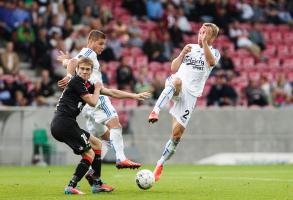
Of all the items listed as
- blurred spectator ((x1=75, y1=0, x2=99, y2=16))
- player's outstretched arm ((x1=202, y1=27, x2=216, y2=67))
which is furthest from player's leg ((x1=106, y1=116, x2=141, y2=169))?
blurred spectator ((x1=75, y1=0, x2=99, y2=16))

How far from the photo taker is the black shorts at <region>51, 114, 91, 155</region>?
11898 mm

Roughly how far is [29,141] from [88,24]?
5.75 meters

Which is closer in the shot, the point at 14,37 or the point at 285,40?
the point at 14,37

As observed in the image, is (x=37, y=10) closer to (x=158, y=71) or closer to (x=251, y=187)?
(x=158, y=71)

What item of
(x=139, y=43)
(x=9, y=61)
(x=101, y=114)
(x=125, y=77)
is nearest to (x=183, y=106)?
(x=101, y=114)

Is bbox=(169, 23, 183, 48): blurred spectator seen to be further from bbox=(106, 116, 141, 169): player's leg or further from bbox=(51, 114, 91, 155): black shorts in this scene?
bbox=(51, 114, 91, 155): black shorts

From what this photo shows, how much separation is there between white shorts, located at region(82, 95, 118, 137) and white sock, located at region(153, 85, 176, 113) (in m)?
0.73

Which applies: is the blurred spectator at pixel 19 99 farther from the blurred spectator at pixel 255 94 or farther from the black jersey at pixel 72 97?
the black jersey at pixel 72 97

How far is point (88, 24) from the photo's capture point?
27.1m

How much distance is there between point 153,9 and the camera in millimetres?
29828

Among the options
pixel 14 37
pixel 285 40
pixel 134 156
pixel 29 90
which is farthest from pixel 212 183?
pixel 285 40

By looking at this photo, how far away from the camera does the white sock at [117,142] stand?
13.5m

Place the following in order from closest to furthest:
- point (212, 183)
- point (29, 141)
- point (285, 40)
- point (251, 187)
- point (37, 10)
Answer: point (251, 187)
point (212, 183)
point (29, 141)
point (37, 10)
point (285, 40)

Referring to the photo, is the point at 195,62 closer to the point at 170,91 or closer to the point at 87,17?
the point at 170,91
